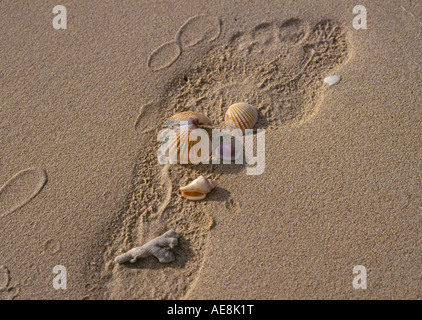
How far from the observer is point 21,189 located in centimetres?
230

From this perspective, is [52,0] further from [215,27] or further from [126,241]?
[126,241]

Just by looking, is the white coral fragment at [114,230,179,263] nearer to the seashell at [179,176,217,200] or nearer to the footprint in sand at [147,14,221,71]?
the seashell at [179,176,217,200]

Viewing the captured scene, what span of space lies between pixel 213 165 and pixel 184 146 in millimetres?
187

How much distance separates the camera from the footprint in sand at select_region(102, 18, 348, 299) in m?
2.03

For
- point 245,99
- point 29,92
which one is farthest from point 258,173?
point 29,92

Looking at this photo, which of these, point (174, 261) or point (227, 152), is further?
point (227, 152)

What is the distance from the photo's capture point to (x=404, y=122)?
237cm

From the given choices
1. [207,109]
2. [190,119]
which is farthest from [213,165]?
[207,109]

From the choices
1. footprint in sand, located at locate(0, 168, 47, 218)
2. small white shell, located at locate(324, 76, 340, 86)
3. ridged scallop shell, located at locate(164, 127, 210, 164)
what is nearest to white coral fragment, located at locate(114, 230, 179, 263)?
ridged scallop shell, located at locate(164, 127, 210, 164)

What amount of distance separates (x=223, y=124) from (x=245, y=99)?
213 millimetres

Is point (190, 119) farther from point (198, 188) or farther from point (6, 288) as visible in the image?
point (6, 288)

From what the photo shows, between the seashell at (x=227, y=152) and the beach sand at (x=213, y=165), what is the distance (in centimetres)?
6

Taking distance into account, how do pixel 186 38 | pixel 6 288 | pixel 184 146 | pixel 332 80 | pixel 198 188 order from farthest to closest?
pixel 186 38 → pixel 332 80 → pixel 184 146 → pixel 198 188 → pixel 6 288

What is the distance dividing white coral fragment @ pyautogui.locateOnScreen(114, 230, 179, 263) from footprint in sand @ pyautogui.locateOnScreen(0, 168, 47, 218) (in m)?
0.62
